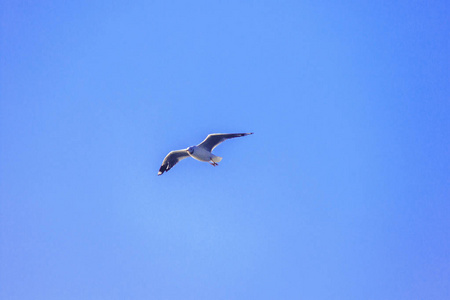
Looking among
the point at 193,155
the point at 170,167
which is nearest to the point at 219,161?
the point at 193,155

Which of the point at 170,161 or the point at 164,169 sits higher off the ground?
the point at 170,161

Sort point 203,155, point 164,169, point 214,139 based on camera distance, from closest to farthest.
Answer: point 214,139 → point 203,155 → point 164,169

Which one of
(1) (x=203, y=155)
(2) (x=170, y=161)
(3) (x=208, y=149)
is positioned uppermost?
(2) (x=170, y=161)

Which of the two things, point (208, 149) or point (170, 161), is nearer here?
point (208, 149)

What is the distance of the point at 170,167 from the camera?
75.8 feet

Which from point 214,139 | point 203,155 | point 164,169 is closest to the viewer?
point 214,139

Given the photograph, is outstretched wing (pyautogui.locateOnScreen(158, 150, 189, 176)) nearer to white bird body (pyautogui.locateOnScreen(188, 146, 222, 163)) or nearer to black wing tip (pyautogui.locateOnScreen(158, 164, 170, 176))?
black wing tip (pyautogui.locateOnScreen(158, 164, 170, 176))

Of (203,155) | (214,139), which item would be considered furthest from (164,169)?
(214,139)

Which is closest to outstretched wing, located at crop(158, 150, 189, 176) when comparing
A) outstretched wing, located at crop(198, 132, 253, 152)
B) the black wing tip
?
the black wing tip

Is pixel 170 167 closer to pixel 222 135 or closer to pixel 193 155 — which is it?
pixel 193 155

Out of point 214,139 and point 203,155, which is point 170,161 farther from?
point 214,139

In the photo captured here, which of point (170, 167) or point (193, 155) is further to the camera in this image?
point (170, 167)

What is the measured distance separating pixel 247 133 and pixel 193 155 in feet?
10.3

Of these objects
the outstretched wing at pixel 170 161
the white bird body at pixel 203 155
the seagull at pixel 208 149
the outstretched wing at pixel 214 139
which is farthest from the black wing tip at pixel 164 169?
the outstretched wing at pixel 214 139
